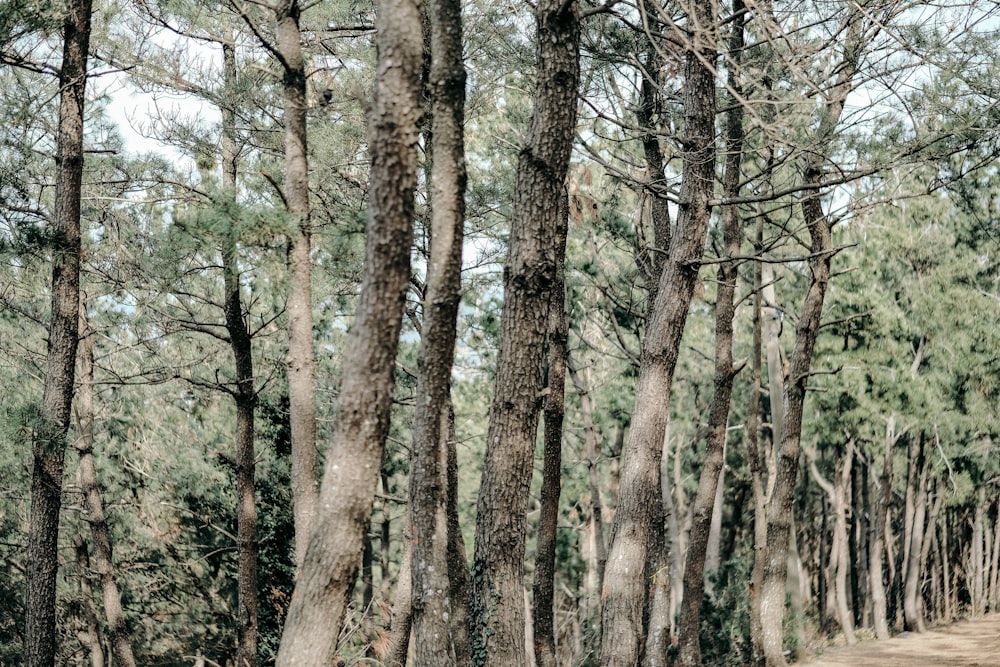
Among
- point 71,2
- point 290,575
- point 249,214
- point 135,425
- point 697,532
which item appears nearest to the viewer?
point 249,214

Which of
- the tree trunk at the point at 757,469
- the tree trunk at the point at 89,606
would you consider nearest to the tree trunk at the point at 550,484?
the tree trunk at the point at 757,469

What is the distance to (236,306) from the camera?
10727mm

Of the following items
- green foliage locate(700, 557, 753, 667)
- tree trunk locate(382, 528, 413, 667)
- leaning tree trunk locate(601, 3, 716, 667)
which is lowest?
green foliage locate(700, 557, 753, 667)

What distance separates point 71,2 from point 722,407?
25.8ft

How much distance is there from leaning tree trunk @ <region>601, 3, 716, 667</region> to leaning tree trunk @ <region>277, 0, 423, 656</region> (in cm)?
307

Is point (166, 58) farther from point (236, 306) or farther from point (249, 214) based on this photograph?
point (249, 214)

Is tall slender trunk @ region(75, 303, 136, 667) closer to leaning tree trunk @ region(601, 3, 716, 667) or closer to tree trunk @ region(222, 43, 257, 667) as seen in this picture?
tree trunk @ region(222, 43, 257, 667)

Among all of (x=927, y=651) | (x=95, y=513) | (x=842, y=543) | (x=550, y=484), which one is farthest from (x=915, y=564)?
(x=95, y=513)

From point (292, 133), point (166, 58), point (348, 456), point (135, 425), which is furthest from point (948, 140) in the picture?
point (135, 425)

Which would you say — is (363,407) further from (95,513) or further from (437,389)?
(95,513)

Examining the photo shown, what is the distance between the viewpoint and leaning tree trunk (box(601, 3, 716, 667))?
6.95 meters

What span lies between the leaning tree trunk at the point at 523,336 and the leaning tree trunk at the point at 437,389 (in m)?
0.25

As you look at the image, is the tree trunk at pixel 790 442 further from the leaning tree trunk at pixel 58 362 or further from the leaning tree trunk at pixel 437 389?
the leaning tree trunk at pixel 58 362

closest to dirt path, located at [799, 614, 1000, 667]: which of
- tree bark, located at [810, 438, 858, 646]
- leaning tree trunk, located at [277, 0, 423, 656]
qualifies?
tree bark, located at [810, 438, 858, 646]
